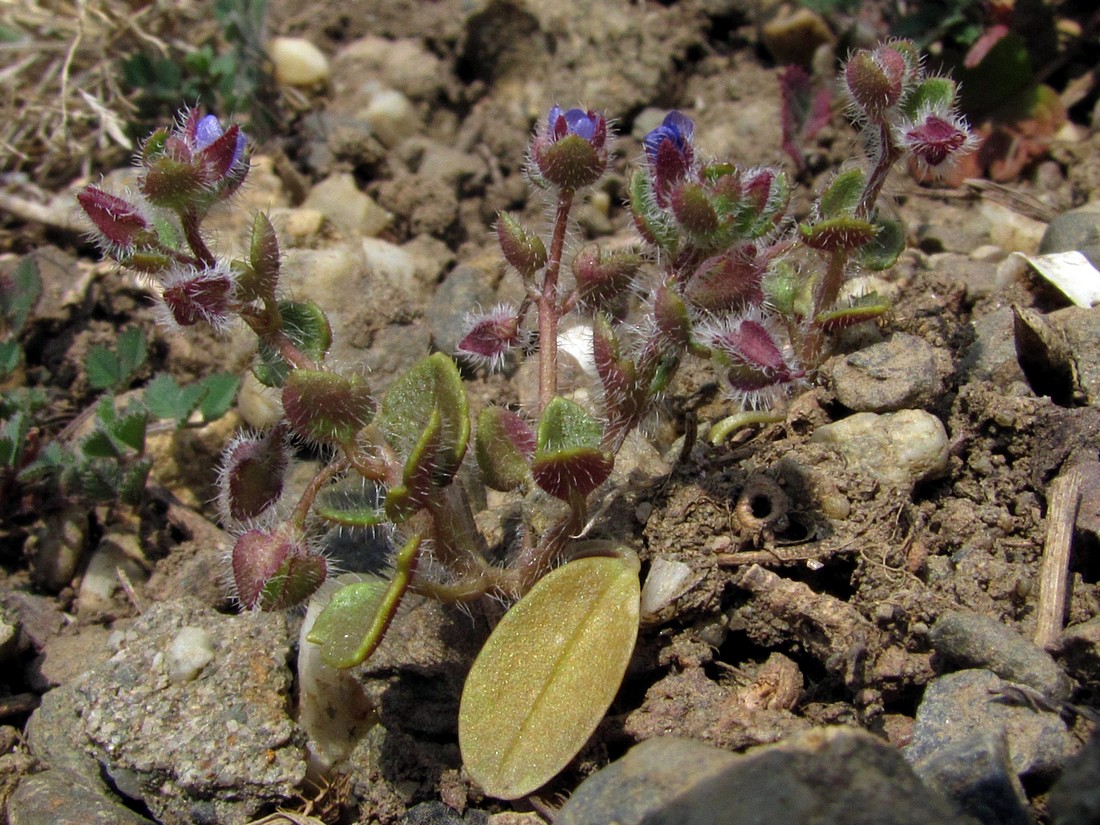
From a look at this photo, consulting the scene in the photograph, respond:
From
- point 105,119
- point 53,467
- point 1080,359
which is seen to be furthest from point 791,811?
point 105,119

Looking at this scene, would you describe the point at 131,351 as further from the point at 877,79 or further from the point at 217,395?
the point at 877,79

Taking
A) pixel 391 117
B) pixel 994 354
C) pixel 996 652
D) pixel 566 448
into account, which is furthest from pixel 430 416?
pixel 391 117

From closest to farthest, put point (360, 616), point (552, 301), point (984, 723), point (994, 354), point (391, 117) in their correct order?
point (984, 723)
point (360, 616)
point (552, 301)
point (994, 354)
point (391, 117)

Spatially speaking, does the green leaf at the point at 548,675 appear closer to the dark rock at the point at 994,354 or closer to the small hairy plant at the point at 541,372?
the small hairy plant at the point at 541,372

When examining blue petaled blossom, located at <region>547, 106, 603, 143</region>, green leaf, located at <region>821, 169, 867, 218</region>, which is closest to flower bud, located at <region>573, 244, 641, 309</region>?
blue petaled blossom, located at <region>547, 106, 603, 143</region>

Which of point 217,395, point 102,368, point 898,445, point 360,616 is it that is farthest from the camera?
point 102,368

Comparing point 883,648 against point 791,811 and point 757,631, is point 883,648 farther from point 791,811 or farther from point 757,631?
point 791,811
